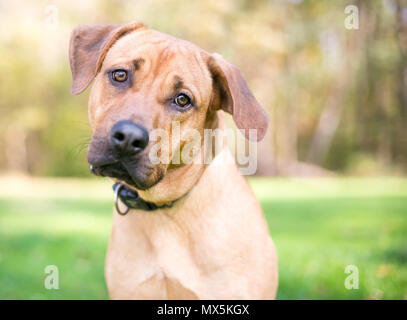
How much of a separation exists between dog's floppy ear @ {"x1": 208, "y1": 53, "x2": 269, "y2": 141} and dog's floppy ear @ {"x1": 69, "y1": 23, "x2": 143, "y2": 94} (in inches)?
26.8

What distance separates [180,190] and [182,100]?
0.60 metres

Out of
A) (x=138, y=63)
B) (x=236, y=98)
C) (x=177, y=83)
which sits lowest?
(x=236, y=98)

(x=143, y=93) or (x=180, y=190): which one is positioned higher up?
(x=143, y=93)

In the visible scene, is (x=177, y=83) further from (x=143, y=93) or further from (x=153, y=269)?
(x=153, y=269)

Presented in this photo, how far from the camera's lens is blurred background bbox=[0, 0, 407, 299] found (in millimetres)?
15453

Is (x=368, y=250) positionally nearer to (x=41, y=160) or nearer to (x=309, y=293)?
(x=309, y=293)

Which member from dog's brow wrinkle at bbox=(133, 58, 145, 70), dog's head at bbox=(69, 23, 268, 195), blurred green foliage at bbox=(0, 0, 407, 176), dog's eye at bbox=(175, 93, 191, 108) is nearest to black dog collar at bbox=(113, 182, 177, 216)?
dog's head at bbox=(69, 23, 268, 195)

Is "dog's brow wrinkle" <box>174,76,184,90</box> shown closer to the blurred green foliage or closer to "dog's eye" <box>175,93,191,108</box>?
"dog's eye" <box>175,93,191,108</box>

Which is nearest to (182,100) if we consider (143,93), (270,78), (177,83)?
(177,83)

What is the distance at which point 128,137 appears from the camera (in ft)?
8.46

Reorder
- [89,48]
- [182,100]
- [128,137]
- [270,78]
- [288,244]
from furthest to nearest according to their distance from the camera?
[270,78] < [288,244] < [89,48] < [182,100] < [128,137]

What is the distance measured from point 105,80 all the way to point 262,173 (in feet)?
69.8

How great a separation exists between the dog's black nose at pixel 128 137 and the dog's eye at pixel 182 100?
435 millimetres

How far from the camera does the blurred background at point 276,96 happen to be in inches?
608
